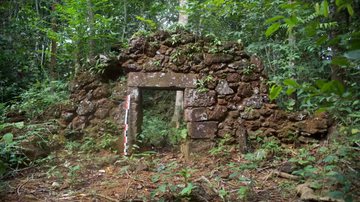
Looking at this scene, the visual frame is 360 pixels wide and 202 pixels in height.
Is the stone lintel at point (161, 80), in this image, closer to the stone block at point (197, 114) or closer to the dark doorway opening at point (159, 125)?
the dark doorway opening at point (159, 125)

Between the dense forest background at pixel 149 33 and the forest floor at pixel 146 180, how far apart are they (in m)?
0.60

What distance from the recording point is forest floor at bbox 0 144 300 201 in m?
3.33

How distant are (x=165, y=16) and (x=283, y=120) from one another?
6.47 meters

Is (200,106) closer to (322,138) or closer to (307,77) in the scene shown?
(322,138)

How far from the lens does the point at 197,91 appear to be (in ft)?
17.2

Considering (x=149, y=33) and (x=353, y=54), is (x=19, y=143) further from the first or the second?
(x=353, y=54)

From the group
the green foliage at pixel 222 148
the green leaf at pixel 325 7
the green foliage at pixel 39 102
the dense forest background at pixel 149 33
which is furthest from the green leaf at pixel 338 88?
the green foliage at pixel 39 102

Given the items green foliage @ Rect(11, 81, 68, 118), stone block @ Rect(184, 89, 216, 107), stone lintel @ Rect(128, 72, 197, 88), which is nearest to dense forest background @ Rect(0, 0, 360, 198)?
green foliage @ Rect(11, 81, 68, 118)

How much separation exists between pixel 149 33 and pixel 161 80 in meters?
1.00

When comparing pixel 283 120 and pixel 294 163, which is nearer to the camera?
pixel 294 163

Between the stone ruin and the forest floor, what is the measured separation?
0.55 meters

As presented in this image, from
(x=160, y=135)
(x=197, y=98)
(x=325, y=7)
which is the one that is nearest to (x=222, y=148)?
(x=197, y=98)

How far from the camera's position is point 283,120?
17.0ft

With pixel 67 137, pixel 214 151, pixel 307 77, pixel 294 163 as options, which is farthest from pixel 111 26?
pixel 294 163
